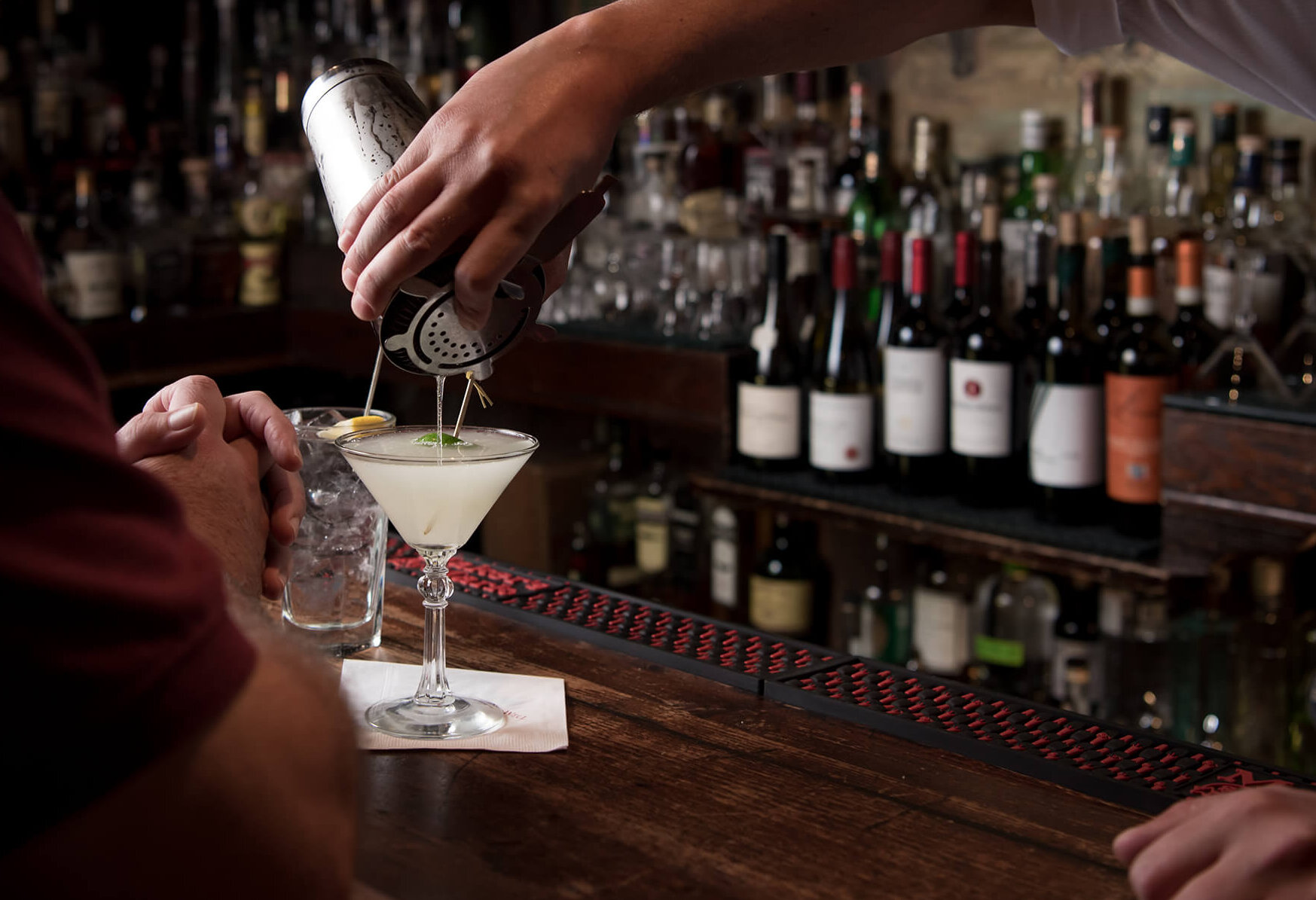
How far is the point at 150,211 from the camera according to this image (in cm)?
306

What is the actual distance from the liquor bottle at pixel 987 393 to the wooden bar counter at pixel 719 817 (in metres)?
1.13

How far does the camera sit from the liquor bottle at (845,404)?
216cm

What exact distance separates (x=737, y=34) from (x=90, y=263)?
207 centimetres

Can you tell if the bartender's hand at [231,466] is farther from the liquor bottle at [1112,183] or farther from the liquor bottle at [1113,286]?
the liquor bottle at [1112,183]

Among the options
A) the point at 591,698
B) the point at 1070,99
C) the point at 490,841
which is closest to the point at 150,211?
the point at 1070,99

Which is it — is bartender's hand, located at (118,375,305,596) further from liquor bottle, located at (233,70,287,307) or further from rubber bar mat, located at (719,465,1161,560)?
liquor bottle, located at (233,70,287,307)

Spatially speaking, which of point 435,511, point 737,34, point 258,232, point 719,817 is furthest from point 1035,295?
point 258,232

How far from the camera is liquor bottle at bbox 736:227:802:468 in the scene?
223cm

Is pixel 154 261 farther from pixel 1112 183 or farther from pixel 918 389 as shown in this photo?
pixel 1112 183

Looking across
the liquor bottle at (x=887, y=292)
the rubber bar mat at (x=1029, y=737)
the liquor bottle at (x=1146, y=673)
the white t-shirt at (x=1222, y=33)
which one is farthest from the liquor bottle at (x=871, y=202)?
the rubber bar mat at (x=1029, y=737)

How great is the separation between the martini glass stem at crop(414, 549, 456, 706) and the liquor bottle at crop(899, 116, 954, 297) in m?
1.53

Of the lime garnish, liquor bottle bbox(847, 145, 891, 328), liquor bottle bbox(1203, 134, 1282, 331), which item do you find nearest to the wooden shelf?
liquor bottle bbox(1203, 134, 1282, 331)

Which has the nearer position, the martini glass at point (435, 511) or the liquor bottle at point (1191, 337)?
the martini glass at point (435, 511)

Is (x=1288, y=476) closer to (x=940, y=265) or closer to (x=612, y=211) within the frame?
(x=940, y=265)
